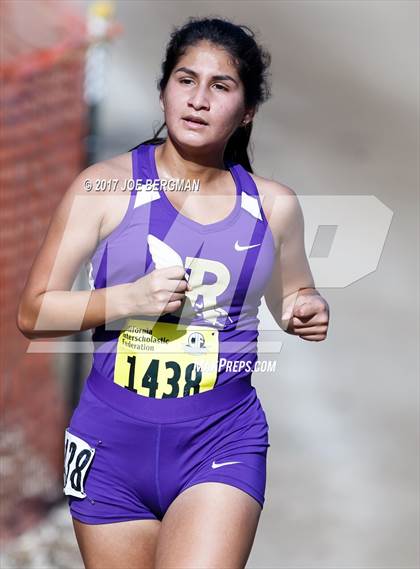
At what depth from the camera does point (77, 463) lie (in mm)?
3131

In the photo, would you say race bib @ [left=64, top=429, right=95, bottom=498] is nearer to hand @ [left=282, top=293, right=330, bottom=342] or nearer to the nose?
hand @ [left=282, top=293, right=330, bottom=342]

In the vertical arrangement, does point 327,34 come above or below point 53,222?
above

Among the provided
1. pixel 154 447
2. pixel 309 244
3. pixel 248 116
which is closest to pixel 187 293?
pixel 154 447

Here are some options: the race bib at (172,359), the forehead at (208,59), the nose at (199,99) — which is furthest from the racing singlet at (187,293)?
the forehead at (208,59)

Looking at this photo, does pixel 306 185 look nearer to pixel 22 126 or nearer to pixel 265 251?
pixel 22 126

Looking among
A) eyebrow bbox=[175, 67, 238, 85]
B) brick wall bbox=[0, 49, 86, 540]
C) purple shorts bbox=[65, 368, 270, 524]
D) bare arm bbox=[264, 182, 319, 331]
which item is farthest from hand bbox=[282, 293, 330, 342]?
brick wall bbox=[0, 49, 86, 540]

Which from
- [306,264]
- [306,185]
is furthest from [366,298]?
[306,264]

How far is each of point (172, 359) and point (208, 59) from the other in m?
0.85

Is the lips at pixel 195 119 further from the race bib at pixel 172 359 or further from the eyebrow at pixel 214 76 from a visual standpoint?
the race bib at pixel 172 359

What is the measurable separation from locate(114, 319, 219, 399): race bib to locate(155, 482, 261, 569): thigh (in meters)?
0.27

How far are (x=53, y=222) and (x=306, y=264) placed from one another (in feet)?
2.65

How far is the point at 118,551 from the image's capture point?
3053 millimetres

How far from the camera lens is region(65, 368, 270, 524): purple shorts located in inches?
120

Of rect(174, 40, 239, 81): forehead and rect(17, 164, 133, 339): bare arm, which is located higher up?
rect(174, 40, 239, 81): forehead
